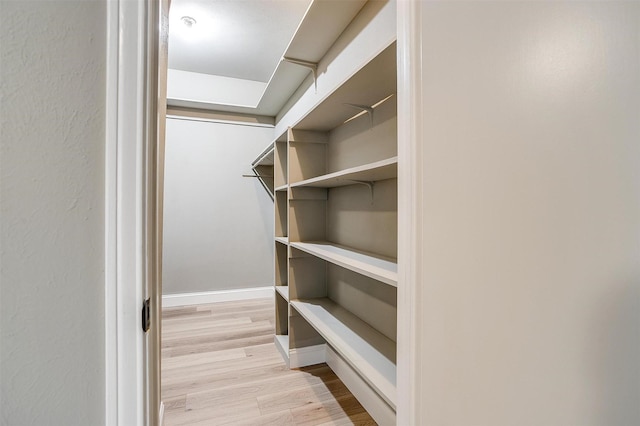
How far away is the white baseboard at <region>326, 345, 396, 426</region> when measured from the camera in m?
1.49

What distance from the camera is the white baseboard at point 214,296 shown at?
3.35m

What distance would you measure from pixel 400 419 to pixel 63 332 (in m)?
0.79

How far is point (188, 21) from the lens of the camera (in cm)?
236

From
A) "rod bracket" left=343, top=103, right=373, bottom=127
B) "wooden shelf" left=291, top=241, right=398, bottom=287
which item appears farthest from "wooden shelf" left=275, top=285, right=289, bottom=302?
"rod bracket" left=343, top=103, right=373, bottom=127

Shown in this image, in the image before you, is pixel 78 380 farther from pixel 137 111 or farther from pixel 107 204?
pixel 137 111

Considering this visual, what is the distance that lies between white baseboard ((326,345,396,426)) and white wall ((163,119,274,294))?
6.17 feet

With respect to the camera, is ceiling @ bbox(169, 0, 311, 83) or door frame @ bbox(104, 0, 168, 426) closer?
door frame @ bbox(104, 0, 168, 426)

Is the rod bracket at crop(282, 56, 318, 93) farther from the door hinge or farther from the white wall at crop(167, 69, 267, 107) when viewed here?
the door hinge

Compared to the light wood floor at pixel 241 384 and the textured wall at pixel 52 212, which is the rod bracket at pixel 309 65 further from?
the light wood floor at pixel 241 384

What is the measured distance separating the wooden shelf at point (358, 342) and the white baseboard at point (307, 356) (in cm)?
37

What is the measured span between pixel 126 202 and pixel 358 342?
4.15ft

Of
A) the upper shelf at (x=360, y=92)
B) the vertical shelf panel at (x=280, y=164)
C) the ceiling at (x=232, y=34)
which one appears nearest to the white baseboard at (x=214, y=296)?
the vertical shelf panel at (x=280, y=164)

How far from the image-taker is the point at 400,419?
0.77 m

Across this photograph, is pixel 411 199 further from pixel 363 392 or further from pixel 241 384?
pixel 241 384
